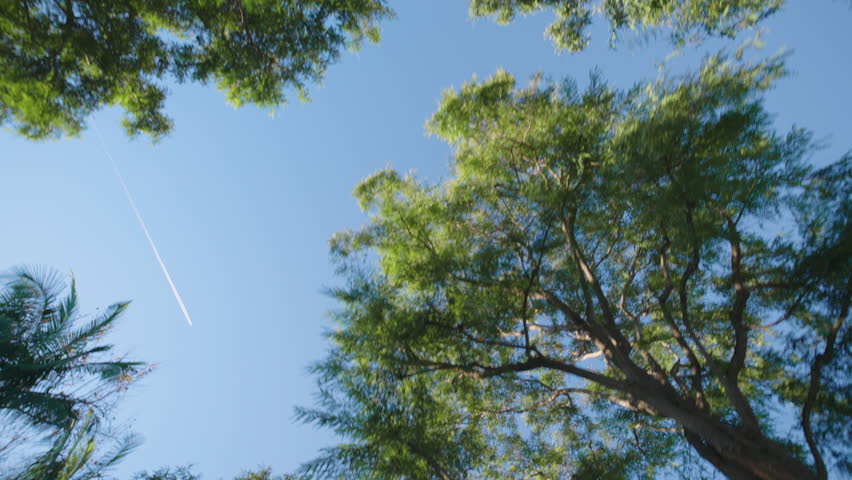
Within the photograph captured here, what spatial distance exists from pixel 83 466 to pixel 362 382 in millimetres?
3662

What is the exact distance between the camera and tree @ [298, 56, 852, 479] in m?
4.22

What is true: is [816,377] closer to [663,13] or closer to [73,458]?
[663,13]

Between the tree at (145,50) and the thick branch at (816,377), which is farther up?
the tree at (145,50)

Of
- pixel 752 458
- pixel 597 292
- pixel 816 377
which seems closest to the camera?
pixel 752 458

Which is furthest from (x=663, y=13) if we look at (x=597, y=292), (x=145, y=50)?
(x=145, y=50)

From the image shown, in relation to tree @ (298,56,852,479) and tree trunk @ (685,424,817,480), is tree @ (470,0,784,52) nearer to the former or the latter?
tree @ (298,56,852,479)

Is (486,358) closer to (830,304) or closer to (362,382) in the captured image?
(362,382)

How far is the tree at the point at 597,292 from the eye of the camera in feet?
13.8

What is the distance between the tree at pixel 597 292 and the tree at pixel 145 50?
103 inches

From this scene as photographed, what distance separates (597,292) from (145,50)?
307 inches

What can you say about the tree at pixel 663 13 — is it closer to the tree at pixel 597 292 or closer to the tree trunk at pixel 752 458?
the tree at pixel 597 292

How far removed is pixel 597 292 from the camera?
5.37 metres

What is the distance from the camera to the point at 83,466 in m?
4.81

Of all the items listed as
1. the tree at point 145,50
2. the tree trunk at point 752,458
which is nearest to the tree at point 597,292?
the tree trunk at point 752,458
